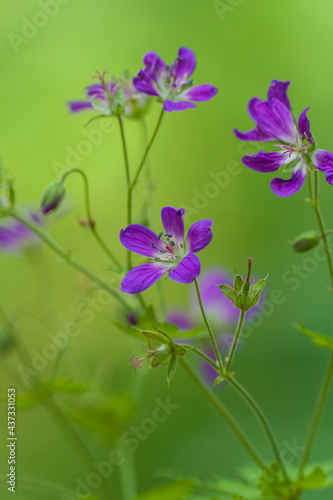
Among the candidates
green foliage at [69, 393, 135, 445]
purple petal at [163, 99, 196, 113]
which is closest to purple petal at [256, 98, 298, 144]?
purple petal at [163, 99, 196, 113]

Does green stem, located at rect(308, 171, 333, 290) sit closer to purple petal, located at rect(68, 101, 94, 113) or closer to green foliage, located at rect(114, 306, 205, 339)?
green foliage, located at rect(114, 306, 205, 339)

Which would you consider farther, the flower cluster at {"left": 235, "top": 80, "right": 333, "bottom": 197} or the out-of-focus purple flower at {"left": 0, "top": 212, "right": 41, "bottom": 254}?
the out-of-focus purple flower at {"left": 0, "top": 212, "right": 41, "bottom": 254}

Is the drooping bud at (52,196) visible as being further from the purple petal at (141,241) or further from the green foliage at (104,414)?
the green foliage at (104,414)

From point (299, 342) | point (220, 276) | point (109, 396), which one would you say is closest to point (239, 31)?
point (299, 342)

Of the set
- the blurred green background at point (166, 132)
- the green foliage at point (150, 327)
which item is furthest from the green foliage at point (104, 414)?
the blurred green background at point (166, 132)

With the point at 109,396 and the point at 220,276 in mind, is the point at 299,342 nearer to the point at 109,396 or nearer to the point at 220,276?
the point at 220,276

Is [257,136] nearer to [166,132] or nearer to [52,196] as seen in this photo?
[52,196]

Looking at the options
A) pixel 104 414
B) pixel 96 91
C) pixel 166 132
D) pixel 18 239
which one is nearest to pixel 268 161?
pixel 96 91
